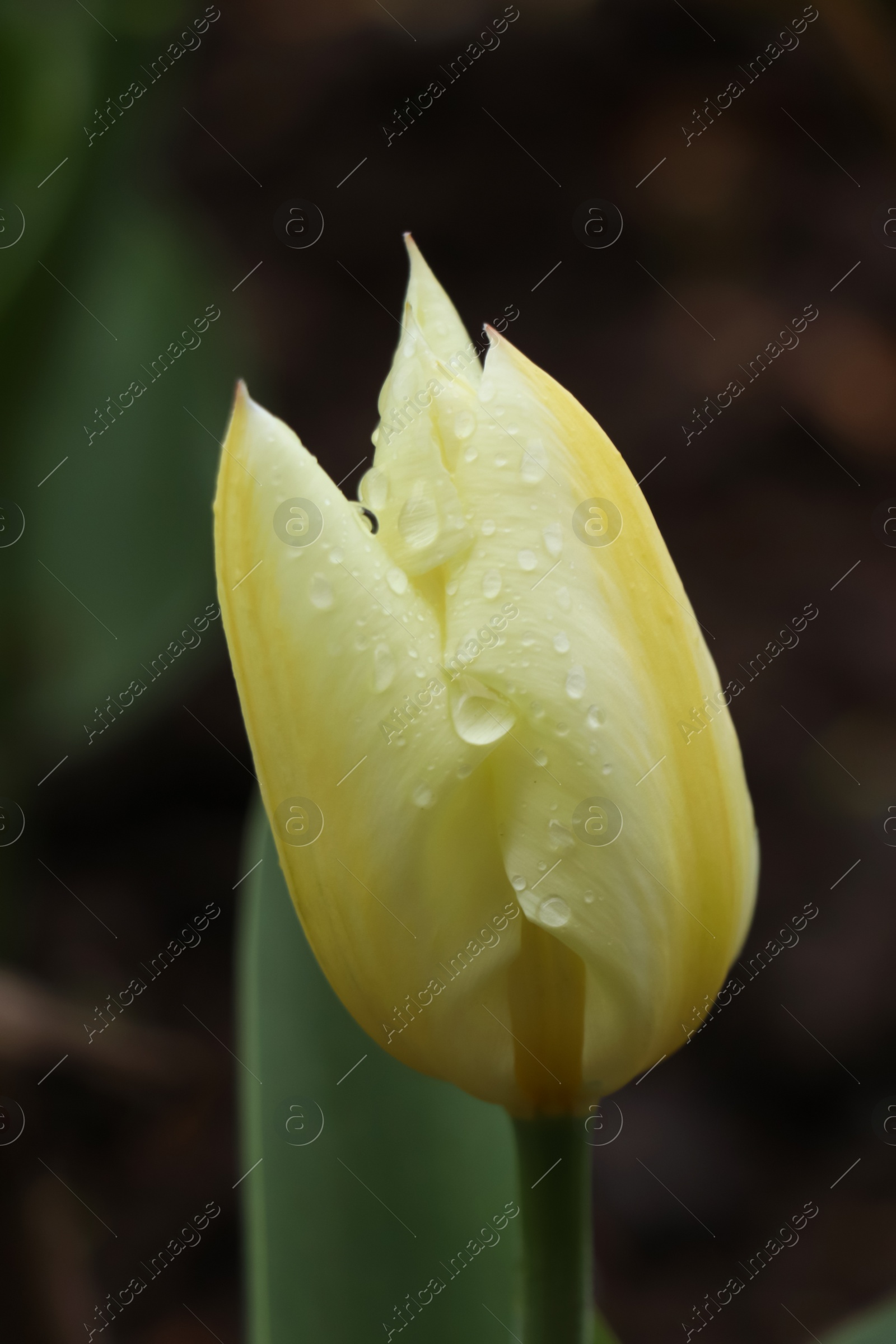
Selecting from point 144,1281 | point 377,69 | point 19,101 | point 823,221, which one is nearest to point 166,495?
point 19,101
